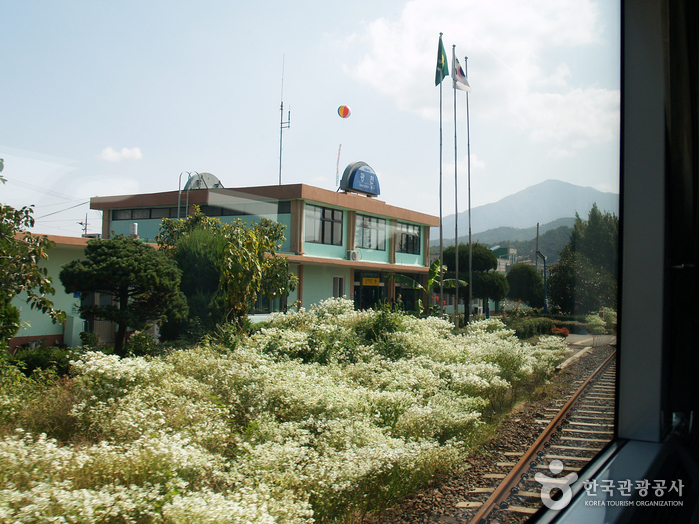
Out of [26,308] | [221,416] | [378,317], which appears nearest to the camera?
[26,308]

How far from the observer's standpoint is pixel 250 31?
1743mm

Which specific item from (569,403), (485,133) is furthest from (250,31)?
(569,403)

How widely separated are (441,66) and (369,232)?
30.1ft

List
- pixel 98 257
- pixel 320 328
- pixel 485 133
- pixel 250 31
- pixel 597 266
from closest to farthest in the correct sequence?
pixel 98 257, pixel 250 31, pixel 597 266, pixel 485 133, pixel 320 328

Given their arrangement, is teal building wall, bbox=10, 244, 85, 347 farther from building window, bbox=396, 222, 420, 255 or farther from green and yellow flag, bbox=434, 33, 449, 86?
building window, bbox=396, 222, 420, 255

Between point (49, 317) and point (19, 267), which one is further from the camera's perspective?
point (49, 317)

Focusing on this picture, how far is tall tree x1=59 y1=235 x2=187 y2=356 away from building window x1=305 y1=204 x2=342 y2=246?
825 cm

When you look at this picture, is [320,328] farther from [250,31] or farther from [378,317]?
[250,31]

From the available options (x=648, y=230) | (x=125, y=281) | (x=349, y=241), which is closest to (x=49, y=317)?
(x=125, y=281)

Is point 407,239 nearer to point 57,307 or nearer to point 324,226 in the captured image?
point 324,226

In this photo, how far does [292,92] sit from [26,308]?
1.28 m

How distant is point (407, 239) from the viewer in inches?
484

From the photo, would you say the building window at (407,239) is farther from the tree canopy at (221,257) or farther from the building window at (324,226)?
the tree canopy at (221,257)

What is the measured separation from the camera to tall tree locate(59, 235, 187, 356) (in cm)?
157
